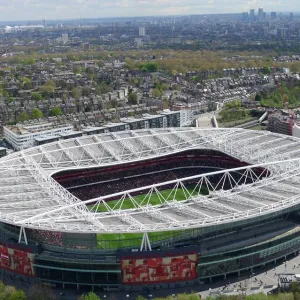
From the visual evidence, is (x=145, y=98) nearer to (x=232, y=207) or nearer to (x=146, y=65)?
(x=146, y=65)

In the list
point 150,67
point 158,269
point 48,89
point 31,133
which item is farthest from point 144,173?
point 150,67

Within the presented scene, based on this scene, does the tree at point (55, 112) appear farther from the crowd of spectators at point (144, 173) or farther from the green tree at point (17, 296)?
the green tree at point (17, 296)

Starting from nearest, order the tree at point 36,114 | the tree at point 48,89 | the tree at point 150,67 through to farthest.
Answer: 1. the tree at point 36,114
2. the tree at point 48,89
3. the tree at point 150,67

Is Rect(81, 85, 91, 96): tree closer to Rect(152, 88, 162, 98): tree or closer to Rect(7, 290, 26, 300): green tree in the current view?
Rect(152, 88, 162, 98): tree

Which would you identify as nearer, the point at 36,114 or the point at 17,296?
the point at 17,296

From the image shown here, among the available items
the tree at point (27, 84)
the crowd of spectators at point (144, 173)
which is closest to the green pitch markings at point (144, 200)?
the crowd of spectators at point (144, 173)

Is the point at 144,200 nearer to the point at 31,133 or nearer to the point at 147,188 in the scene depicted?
the point at 147,188

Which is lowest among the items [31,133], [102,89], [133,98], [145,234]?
[133,98]

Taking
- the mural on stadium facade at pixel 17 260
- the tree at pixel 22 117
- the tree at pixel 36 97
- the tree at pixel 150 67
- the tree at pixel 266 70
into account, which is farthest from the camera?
the tree at pixel 150 67
